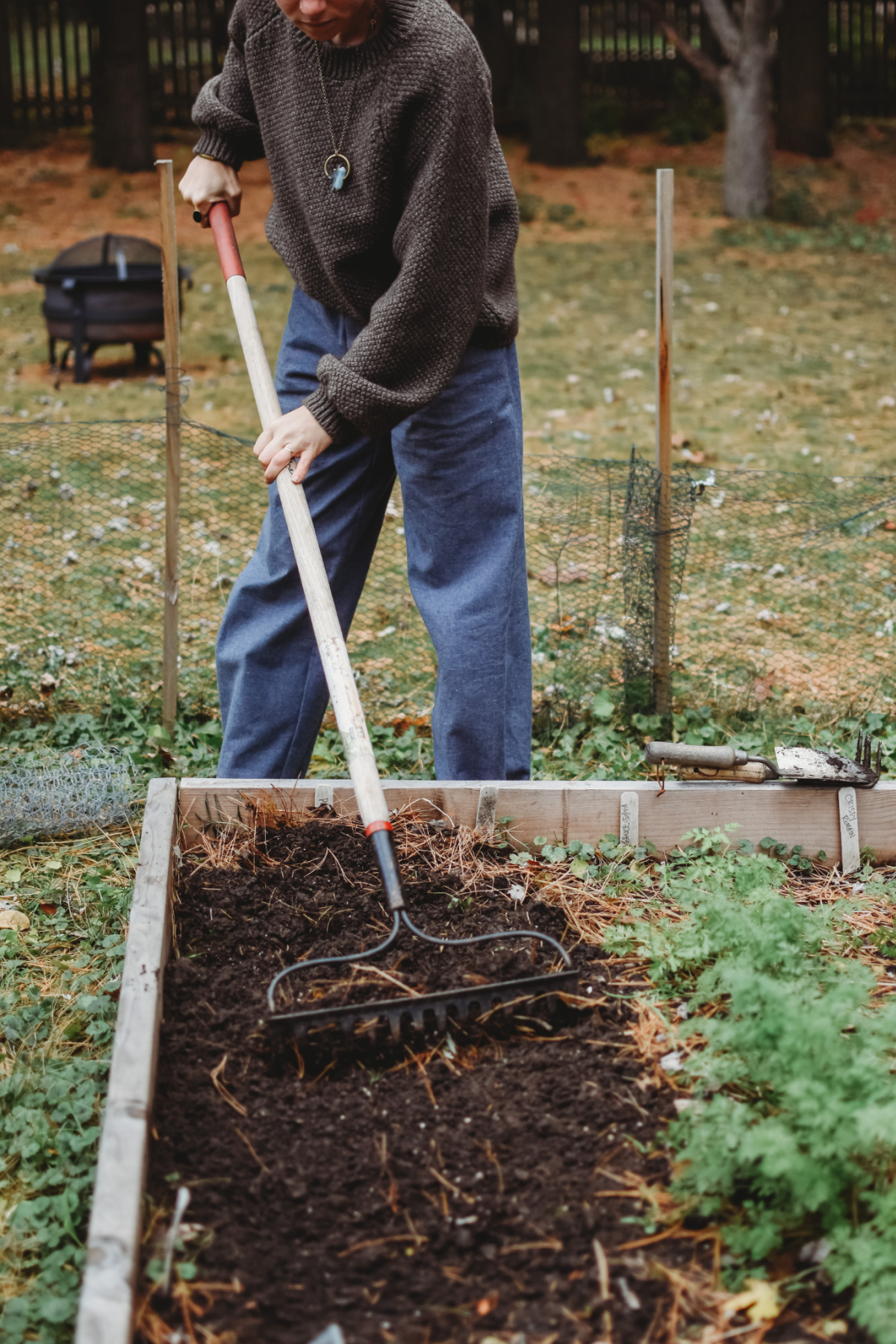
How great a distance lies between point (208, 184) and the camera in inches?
116

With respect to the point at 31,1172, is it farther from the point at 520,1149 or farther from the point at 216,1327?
the point at 520,1149

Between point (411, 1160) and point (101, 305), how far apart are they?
6.74m

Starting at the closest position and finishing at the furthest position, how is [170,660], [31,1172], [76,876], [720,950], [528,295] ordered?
[31,1172]
[720,950]
[76,876]
[170,660]
[528,295]

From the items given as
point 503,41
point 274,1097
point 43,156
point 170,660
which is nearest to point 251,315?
point 170,660

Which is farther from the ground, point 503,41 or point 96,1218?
point 503,41

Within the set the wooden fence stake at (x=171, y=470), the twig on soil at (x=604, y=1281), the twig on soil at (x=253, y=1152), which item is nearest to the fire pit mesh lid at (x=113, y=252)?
the wooden fence stake at (x=171, y=470)

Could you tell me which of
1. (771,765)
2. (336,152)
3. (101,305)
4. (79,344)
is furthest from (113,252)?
(771,765)

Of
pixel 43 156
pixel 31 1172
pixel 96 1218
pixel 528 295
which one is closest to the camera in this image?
pixel 96 1218

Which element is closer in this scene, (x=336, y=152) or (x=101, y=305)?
(x=336, y=152)

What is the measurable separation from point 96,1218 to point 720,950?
1192 mm

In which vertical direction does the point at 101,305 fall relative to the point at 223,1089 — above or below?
above

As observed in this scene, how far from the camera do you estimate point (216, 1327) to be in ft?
5.21

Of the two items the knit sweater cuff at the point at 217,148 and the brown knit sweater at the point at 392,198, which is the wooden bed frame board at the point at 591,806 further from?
the knit sweater cuff at the point at 217,148

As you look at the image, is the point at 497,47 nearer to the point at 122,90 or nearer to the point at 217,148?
the point at 122,90
